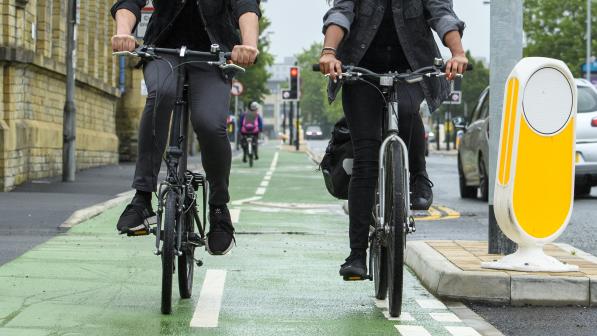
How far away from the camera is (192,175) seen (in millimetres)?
6781

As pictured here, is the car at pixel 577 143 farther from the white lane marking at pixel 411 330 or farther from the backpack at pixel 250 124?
the backpack at pixel 250 124

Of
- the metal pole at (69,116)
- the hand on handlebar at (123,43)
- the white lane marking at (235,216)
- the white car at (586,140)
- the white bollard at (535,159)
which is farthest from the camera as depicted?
the metal pole at (69,116)

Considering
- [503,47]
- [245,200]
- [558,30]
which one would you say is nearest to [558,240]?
[503,47]

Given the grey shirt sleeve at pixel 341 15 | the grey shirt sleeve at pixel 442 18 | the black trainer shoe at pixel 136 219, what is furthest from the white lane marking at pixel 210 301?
the grey shirt sleeve at pixel 442 18

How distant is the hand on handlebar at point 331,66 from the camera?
6438 mm

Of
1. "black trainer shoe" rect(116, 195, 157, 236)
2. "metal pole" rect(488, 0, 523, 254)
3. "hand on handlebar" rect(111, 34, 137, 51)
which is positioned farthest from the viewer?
"metal pole" rect(488, 0, 523, 254)

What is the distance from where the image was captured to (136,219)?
21.3 ft

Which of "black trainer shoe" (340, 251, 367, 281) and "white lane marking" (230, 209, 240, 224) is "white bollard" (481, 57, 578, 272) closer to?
"black trainer shoe" (340, 251, 367, 281)

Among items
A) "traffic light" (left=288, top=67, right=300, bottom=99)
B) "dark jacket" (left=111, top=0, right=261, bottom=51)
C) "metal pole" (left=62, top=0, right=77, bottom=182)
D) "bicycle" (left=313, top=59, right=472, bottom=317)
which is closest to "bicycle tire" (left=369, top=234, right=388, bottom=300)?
"bicycle" (left=313, top=59, right=472, bottom=317)

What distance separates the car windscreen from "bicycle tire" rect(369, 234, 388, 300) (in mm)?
10978

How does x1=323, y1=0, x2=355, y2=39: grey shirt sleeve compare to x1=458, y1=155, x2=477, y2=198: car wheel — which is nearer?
x1=323, y1=0, x2=355, y2=39: grey shirt sleeve

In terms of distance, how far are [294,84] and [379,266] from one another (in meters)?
50.6

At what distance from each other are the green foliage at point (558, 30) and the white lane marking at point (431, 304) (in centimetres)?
6968

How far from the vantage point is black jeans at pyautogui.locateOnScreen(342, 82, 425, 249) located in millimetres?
6746
